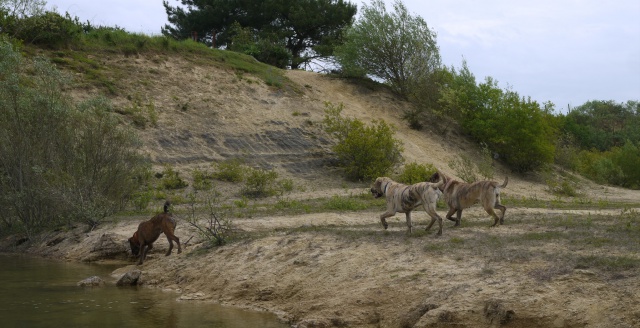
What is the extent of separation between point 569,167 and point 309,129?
17719mm

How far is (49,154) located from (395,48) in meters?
25.6

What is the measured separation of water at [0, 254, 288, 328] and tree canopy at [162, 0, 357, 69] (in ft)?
121

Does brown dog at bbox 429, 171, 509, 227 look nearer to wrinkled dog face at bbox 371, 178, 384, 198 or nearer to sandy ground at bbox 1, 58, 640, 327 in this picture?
sandy ground at bbox 1, 58, 640, 327

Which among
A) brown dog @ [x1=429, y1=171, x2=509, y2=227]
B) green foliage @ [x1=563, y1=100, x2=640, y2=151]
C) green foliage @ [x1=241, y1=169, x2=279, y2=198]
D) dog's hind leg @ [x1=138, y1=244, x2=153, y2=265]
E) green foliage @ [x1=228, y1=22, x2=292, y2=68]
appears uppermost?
green foliage @ [x1=228, y1=22, x2=292, y2=68]

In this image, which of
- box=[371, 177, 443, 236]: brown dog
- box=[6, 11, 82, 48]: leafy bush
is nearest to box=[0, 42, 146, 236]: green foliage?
box=[371, 177, 443, 236]: brown dog

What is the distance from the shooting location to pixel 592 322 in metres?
7.59

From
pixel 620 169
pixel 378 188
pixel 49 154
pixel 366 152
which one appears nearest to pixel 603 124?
pixel 620 169

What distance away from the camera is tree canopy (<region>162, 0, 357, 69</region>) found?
4944 cm

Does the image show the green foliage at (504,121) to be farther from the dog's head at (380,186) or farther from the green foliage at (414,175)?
the dog's head at (380,186)

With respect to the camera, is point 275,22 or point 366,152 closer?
point 366,152

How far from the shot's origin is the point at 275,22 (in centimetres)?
5075

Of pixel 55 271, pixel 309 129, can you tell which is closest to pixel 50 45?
pixel 309 129

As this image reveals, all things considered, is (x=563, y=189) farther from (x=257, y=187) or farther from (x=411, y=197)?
(x=411, y=197)

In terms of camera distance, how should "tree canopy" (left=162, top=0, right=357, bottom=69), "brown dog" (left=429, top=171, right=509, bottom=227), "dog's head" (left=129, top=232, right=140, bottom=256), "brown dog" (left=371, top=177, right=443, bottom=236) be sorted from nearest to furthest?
"brown dog" (left=371, top=177, right=443, bottom=236), "brown dog" (left=429, top=171, right=509, bottom=227), "dog's head" (left=129, top=232, right=140, bottom=256), "tree canopy" (left=162, top=0, right=357, bottom=69)
